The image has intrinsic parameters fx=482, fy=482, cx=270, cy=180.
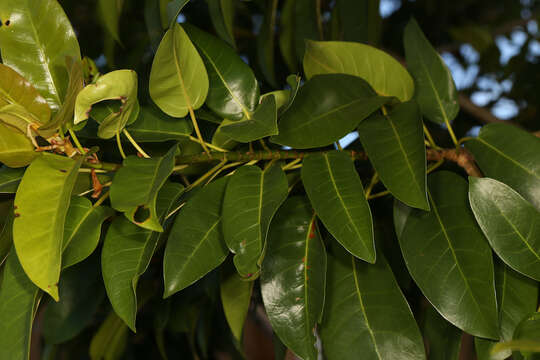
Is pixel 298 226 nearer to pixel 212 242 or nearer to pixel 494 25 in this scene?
pixel 212 242

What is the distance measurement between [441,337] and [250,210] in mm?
274

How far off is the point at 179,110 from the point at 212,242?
5.3 inches

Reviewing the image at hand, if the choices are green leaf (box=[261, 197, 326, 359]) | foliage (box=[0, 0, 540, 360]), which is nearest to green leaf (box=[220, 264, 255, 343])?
foliage (box=[0, 0, 540, 360])

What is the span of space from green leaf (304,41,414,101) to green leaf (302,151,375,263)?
0.11 meters

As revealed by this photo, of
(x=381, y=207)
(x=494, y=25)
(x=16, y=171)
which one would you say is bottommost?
(x=494, y=25)

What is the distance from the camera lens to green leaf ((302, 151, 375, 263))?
0.42m

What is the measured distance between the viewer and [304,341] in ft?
1.50

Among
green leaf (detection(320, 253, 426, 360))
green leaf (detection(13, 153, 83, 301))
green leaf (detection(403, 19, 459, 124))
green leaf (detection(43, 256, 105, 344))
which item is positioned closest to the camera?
green leaf (detection(13, 153, 83, 301))

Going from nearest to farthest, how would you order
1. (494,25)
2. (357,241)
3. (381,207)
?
1. (357,241)
2. (381,207)
3. (494,25)

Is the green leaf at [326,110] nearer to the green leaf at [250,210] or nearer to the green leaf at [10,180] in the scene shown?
the green leaf at [250,210]

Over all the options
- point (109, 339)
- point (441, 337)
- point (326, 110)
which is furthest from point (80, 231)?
point (109, 339)

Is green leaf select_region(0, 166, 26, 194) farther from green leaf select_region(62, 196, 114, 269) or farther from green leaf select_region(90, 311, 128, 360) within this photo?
green leaf select_region(90, 311, 128, 360)

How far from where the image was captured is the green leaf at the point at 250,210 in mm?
410

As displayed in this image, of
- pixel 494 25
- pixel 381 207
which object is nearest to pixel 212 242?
pixel 381 207
